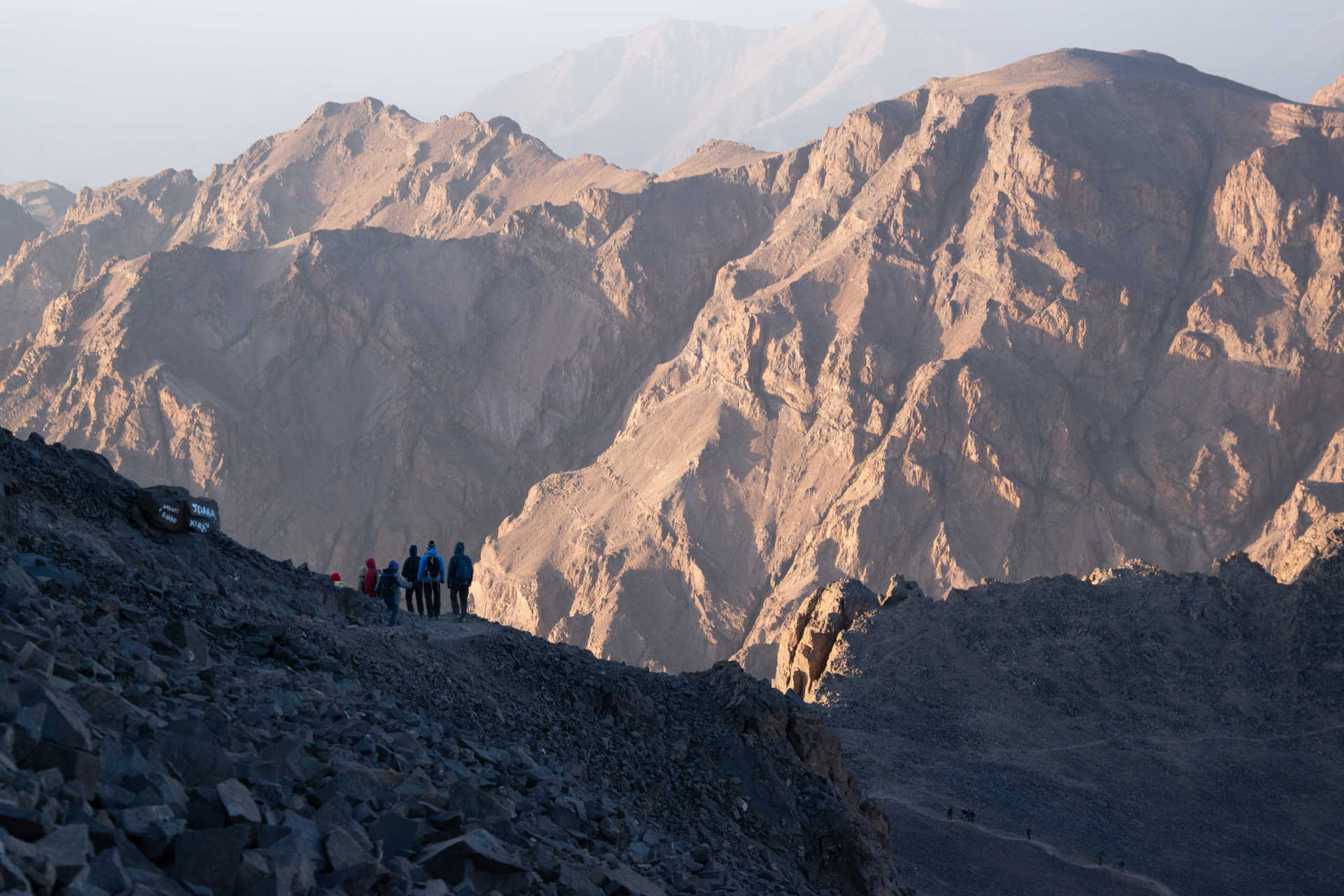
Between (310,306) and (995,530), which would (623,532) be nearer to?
(995,530)

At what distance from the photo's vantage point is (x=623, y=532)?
65.1 metres

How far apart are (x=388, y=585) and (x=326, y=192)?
3850 inches

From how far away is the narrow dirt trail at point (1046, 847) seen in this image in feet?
72.9

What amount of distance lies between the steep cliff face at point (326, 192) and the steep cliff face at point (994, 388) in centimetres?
2591

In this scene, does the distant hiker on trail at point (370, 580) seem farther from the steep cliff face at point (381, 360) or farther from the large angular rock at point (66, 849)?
the steep cliff face at point (381, 360)

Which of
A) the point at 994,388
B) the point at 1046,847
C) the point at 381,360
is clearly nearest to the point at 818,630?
the point at 1046,847

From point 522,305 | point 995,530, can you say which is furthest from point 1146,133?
point 522,305

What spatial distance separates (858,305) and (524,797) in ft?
201

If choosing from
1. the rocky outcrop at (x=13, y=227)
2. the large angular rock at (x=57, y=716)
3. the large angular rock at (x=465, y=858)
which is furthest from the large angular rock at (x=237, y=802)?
the rocky outcrop at (x=13, y=227)

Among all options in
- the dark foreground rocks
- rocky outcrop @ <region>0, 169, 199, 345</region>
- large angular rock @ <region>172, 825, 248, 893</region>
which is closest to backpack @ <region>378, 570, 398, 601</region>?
the dark foreground rocks

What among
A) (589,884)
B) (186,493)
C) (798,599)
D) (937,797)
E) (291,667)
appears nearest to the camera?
(589,884)

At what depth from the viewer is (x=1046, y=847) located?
76.1 ft

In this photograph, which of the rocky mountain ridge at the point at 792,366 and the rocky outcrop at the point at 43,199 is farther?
the rocky outcrop at the point at 43,199

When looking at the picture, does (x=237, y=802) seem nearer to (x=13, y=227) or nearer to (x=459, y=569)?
(x=459, y=569)
